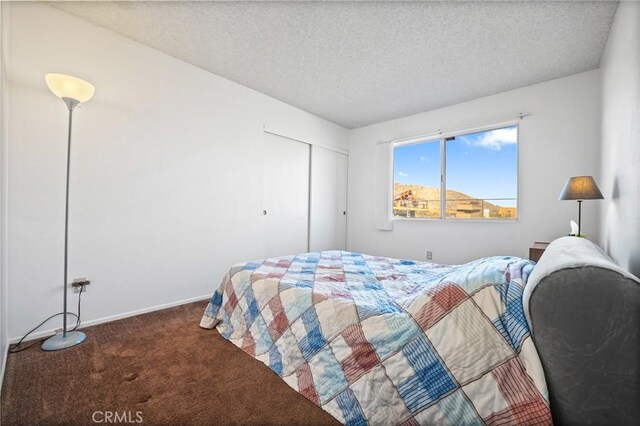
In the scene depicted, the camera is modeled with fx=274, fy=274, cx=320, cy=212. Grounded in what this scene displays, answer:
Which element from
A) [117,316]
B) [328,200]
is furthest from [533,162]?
[117,316]

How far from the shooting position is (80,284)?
230cm

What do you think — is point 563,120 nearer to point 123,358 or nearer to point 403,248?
point 403,248

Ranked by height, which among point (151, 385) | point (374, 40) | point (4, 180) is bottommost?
point (151, 385)

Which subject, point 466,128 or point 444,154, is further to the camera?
point 444,154

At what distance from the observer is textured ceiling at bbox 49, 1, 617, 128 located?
2.15 meters

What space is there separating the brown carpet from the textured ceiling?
2606 millimetres

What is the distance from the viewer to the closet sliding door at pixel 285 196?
152 inches

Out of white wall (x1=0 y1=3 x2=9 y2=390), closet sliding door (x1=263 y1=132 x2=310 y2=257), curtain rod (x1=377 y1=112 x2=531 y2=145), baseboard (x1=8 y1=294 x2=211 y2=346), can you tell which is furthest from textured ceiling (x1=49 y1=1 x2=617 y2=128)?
baseboard (x1=8 y1=294 x2=211 y2=346)

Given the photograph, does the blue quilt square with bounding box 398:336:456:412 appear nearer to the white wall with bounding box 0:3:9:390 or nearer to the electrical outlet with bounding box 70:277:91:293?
the white wall with bounding box 0:3:9:390

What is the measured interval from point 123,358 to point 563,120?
15.5 feet

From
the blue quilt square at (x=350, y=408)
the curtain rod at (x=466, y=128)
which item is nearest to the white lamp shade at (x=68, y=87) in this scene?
the blue quilt square at (x=350, y=408)

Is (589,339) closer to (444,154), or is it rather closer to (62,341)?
(62,341)

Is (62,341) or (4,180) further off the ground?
(4,180)

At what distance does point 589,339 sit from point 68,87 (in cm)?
312
